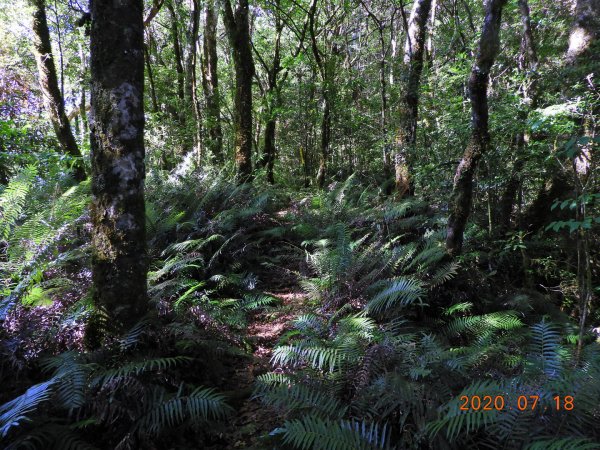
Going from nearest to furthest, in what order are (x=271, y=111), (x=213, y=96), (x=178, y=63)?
1. (x=271, y=111)
2. (x=213, y=96)
3. (x=178, y=63)

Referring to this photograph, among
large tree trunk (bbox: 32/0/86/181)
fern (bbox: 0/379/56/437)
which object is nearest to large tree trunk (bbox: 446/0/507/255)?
fern (bbox: 0/379/56/437)

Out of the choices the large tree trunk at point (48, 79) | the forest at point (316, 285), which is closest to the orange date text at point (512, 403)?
the forest at point (316, 285)

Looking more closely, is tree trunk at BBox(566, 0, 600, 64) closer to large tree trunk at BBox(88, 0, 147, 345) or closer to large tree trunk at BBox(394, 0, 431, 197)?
large tree trunk at BBox(394, 0, 431, 197)

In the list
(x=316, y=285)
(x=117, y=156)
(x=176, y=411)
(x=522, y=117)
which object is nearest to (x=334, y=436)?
(x=176, y=411)

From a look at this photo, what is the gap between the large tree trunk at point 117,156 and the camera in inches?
108

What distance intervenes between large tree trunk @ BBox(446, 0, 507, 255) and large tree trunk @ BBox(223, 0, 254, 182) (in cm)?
499

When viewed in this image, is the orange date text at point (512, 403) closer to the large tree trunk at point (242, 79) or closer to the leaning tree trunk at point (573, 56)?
the leaning tree trunk at point (573, 56)

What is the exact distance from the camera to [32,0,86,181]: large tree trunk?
7383 mm

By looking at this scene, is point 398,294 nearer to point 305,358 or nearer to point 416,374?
point 305,358

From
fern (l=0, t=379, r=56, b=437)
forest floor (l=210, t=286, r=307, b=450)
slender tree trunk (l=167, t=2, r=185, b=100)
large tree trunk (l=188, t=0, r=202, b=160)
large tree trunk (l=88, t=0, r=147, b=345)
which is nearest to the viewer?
fern (l=0, t=379, r=56, b=437)

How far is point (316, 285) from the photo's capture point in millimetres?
4434

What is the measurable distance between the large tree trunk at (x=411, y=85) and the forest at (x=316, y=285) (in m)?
0.04

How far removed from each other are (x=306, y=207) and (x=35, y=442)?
601cm

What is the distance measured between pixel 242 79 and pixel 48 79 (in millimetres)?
3947
